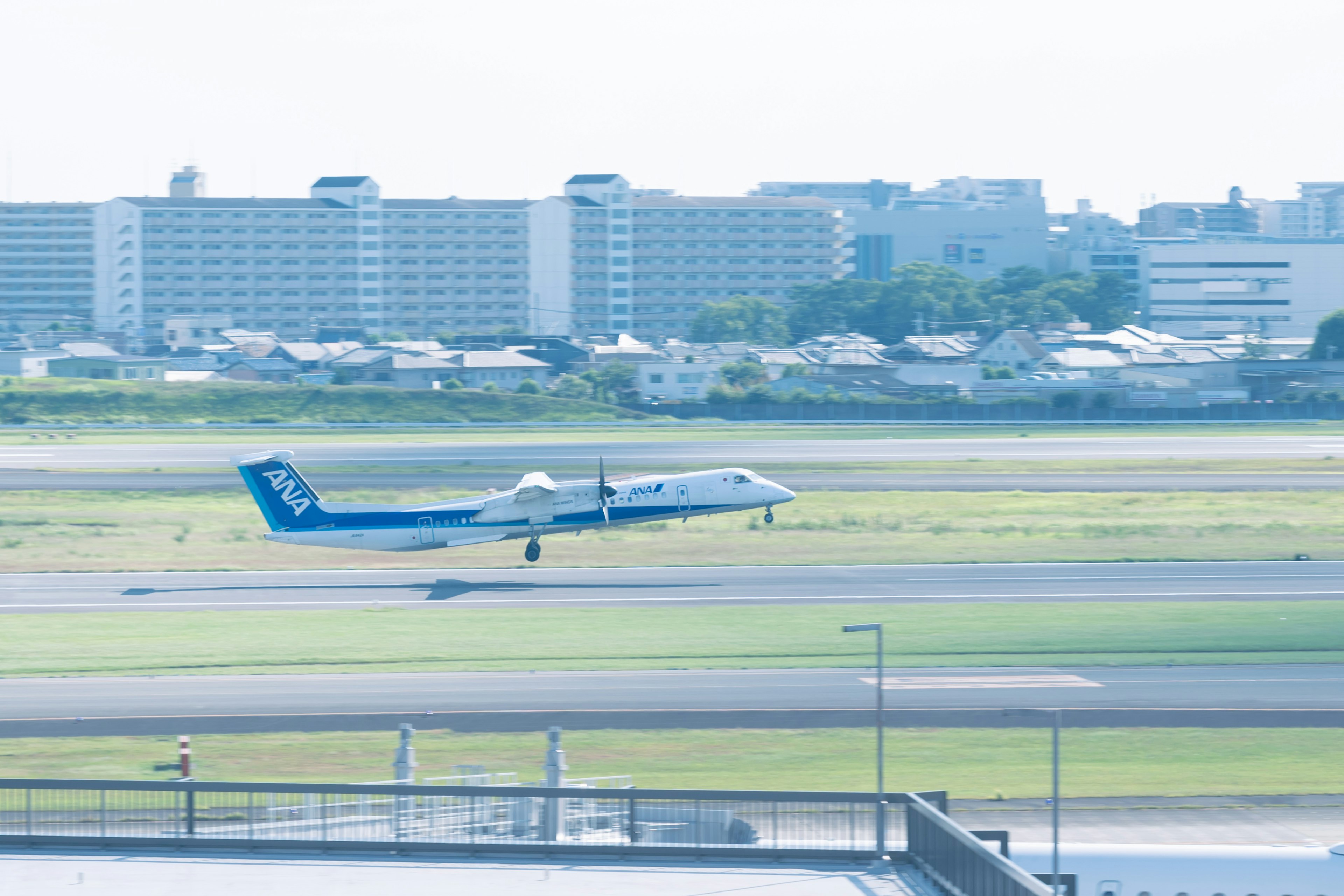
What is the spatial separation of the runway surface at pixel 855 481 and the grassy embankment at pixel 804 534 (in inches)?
79.2

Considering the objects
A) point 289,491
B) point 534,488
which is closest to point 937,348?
point 534,488

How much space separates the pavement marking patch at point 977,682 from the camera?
113ft

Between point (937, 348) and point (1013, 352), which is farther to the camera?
point (937, 348)

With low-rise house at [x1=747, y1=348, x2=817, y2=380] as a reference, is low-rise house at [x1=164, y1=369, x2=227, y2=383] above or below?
below

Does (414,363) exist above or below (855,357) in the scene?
below

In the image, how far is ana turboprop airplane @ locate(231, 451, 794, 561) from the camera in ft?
171

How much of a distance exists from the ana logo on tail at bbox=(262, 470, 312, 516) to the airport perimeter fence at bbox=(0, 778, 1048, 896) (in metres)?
30.3

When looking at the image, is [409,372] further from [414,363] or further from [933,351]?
[933,351]


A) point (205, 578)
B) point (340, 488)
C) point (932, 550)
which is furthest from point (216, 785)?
Result: point (340, 488)

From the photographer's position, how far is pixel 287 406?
131000 mm

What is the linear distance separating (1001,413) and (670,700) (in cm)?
9542

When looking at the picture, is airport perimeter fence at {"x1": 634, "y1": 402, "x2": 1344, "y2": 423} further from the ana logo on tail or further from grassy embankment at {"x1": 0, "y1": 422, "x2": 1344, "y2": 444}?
the ana logo on tail

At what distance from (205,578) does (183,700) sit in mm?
20208

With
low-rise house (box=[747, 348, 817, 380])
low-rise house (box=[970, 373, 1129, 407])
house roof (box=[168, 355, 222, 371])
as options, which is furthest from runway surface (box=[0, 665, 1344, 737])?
house roof (box=[168, 355, 222, 371])
